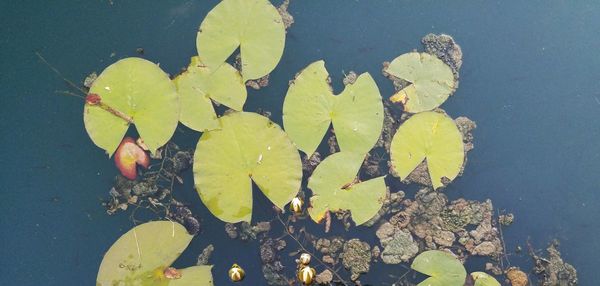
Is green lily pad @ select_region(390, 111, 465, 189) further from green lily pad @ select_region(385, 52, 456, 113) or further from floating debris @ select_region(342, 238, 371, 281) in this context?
floating debris @ select_region(342, 238, 371, 281)

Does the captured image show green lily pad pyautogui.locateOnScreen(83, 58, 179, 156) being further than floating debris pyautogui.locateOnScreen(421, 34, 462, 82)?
No

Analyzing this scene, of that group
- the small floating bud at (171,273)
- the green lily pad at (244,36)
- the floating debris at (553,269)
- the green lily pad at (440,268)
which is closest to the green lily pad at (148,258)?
the small floating bud at (171,273)

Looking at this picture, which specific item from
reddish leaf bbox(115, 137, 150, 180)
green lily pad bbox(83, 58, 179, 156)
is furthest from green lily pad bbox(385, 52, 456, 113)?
reddish leaf bbox(115, 137, 150, 180)

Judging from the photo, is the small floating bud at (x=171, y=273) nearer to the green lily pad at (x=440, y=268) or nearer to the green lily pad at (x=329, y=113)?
the green lily pad at (x=329, y=113)

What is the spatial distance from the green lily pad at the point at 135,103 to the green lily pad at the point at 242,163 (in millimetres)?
152

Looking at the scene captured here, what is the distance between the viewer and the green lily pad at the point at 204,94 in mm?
1759

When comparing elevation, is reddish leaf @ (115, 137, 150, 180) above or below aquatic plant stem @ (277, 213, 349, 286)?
above

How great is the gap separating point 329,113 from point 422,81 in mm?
357

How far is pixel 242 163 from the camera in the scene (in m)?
1.75

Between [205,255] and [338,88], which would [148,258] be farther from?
[338,88]

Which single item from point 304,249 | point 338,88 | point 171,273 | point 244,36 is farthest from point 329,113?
point 171,273

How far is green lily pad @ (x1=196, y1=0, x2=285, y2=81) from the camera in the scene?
177 cm

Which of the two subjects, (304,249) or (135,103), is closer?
(135,103)

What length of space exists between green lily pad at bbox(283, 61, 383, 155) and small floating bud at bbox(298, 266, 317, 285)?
0.41 meters
